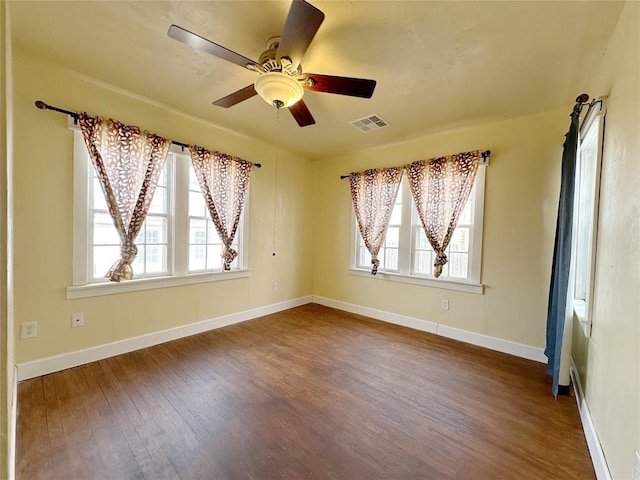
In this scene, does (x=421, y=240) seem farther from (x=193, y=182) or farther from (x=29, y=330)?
(x=29, y=330)

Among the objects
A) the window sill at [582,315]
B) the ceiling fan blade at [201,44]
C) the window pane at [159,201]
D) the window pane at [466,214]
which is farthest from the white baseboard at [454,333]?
the ceiling fan blade at [201,44]

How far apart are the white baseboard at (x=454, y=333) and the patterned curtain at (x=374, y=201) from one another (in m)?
0.65

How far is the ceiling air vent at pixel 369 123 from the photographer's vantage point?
121 inches

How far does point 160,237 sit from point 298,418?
7.75ft

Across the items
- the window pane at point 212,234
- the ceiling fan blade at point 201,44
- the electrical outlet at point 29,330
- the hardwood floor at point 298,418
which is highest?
the ceiling fan blade at point 201,44

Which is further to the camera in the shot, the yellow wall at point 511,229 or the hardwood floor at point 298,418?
the yellow wall at point 511,229

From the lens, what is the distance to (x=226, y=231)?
3449mm

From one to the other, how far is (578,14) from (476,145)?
165cm

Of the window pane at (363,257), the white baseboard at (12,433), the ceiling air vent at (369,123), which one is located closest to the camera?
the white baseboard at (12,433)

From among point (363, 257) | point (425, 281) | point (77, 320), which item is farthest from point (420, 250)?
point (77, 320)

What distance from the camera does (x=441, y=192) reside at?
11.0 ft

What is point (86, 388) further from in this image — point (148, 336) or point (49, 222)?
point (49, 222)

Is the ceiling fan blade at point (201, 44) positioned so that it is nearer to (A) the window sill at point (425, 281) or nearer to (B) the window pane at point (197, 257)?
(B) the window pane at point (197, 257)

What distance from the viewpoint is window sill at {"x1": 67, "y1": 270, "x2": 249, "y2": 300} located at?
248 centimetres
